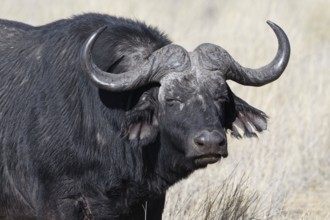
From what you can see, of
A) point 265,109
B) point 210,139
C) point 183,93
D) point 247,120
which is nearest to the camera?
point 210,139

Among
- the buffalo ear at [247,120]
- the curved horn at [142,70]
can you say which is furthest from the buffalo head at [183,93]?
the buffalo ear at [247,120]

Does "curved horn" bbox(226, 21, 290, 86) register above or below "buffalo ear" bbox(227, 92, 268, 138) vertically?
above

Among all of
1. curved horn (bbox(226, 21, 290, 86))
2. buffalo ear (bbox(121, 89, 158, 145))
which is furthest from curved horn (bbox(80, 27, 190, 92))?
curved horn (bbox(226, 21, 290, 86))

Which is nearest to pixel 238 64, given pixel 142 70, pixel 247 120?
pixel 247 120

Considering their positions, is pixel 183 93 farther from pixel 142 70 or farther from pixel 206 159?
pixel 206 159

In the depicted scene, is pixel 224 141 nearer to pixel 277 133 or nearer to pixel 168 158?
pixel 168 158

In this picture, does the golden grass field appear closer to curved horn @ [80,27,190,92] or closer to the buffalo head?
the buffalo head

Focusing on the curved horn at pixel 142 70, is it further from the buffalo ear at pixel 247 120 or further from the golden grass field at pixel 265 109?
the golden grass field at pixel 265 109

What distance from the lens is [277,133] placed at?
35.0 ft

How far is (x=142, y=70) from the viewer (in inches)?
263

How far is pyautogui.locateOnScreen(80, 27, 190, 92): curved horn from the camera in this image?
655 centimetres

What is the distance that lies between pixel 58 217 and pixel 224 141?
1296 mm

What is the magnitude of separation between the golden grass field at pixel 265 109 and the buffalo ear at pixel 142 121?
141 centimetres

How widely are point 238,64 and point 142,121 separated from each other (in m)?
0.78
